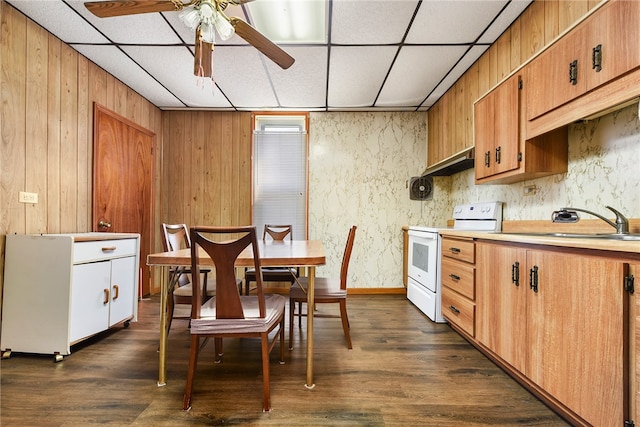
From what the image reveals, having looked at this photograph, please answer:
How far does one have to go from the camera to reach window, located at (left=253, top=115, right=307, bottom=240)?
428 cm

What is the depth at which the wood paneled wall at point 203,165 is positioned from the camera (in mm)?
4262

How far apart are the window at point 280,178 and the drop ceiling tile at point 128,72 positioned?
1.21 m

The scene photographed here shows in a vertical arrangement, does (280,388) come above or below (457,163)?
below

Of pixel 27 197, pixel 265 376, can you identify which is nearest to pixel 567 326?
pixel 265 376

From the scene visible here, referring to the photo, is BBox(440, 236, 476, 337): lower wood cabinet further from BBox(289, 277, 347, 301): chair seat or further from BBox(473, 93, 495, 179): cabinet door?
BBox(289, 277, 347, 301): chair seat

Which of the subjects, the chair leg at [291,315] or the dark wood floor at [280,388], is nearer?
the dark wood floor at [280,388]

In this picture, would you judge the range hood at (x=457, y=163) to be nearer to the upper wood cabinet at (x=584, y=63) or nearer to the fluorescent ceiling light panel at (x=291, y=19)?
the upper wood cabinet at (x=584, y=63)

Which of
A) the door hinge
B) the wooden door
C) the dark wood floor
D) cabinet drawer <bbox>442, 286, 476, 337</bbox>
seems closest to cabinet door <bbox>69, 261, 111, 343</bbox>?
the dark wood floor

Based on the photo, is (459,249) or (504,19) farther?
(459,249)

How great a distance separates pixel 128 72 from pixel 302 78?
5.88 feet

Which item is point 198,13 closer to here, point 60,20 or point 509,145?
point 60,20

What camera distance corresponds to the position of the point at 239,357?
220 cm

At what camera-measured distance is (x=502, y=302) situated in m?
1.88

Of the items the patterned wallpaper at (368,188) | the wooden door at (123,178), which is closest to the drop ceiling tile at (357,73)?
the patterned wallpaper at (368,188)
